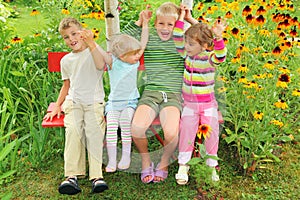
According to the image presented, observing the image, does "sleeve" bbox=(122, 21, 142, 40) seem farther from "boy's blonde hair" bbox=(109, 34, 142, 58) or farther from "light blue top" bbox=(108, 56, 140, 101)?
"light blue top" bbox=(108, 56, 140, 101)

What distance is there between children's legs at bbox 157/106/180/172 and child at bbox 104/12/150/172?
22 centimetres

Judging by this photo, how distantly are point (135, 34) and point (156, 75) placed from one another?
331mm

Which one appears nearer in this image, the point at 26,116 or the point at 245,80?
the point at 245,80

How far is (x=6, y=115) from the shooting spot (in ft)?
10.4

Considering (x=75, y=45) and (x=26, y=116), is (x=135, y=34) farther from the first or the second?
(x=26, y=116)

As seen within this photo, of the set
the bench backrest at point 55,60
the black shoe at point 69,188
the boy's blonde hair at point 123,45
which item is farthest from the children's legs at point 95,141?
the bench backrest at point 55,60

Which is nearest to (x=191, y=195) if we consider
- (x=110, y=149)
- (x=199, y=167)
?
(x=199, y=167)

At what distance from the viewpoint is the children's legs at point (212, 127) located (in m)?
2.75

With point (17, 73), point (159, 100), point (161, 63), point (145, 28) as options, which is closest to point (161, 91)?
point (159, 100)

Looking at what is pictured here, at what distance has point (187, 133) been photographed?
2.72 meters

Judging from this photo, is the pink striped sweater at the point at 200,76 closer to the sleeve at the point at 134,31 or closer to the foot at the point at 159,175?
the sleeve at the point at 134,31

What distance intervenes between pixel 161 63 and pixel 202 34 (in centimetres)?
39

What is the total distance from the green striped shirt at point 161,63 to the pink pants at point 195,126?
0.73 ft

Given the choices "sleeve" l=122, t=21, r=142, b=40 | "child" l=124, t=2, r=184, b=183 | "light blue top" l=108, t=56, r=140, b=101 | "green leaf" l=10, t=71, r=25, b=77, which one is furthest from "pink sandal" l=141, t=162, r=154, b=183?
"green leaf" l=10, t=71, r=25, b=77
